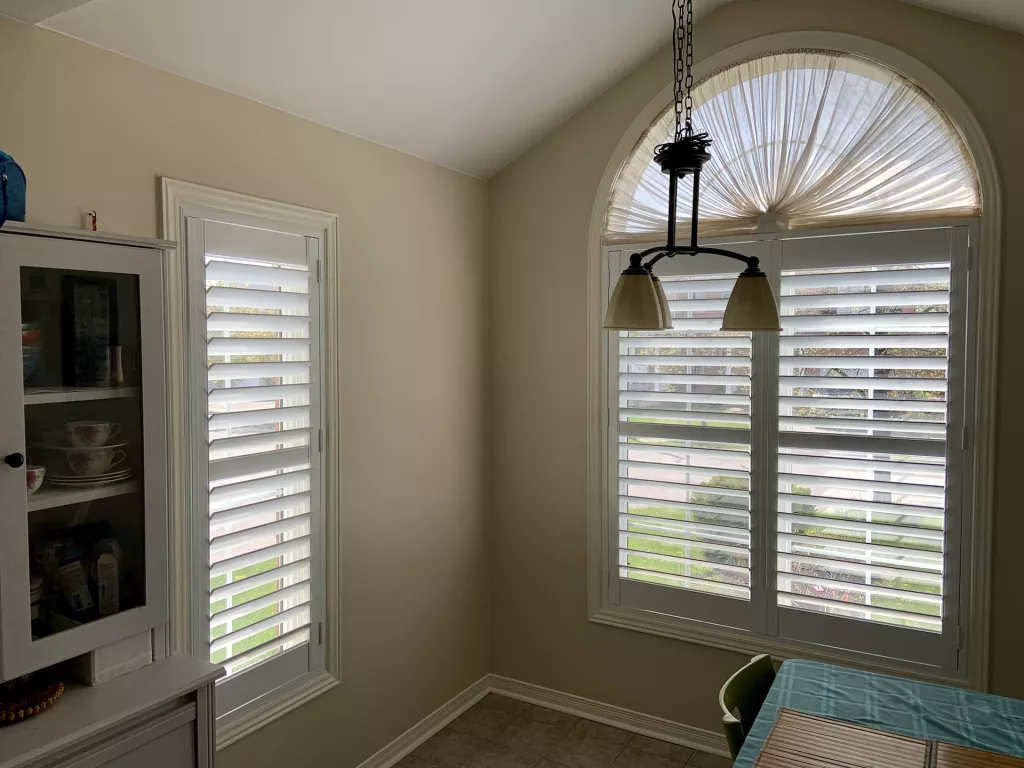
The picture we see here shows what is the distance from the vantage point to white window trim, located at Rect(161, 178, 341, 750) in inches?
81.7

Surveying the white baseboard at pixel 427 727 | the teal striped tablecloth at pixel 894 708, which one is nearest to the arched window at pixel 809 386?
the teal striped tablecloth at pixel 894 708

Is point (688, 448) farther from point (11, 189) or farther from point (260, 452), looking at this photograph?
point (11, 189)

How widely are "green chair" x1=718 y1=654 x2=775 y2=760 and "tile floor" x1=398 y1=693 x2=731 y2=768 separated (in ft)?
3.25

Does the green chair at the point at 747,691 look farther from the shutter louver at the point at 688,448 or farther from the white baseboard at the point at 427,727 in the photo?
the white baseboard at the point at 427,727

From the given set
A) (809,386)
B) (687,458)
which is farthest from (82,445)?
(809,386)

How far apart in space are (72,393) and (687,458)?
219 cm

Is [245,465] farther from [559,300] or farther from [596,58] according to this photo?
[596,58]

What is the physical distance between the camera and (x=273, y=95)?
2.32 metres

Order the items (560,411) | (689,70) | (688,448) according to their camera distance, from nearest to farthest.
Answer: (689,70) < (688,448) < (560,411)

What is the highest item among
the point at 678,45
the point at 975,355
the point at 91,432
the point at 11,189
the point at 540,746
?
the point at 678,45

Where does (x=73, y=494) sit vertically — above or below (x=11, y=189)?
below

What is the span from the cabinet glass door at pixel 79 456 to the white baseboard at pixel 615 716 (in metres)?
2.14

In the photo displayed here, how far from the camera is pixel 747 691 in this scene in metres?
2.10

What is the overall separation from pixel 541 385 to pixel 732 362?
2.85ft
